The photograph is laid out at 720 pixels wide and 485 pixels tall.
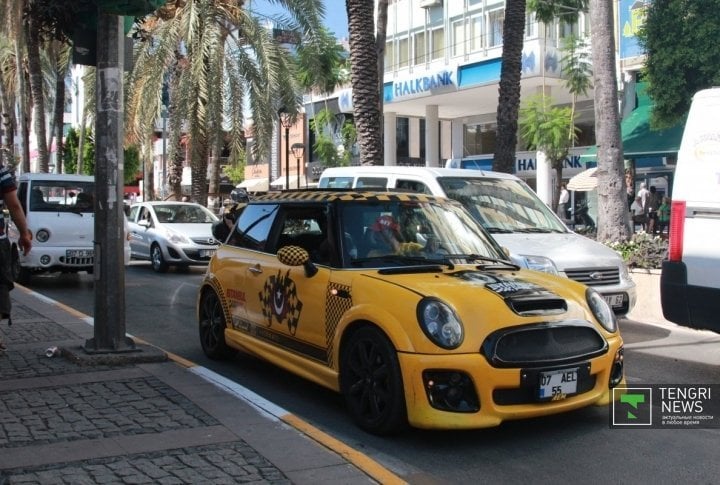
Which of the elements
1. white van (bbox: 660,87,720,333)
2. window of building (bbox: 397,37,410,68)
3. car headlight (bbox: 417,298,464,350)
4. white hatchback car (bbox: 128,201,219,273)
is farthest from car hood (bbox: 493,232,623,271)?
window of building (bbox: 397,37,410,68)

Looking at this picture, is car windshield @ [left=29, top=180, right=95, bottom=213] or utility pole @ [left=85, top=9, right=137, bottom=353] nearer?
utility pole @ [left=85, top=9, right=137, bottom=353]

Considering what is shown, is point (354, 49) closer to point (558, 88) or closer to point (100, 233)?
point (100, 233)

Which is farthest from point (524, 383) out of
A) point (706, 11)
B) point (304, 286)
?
point (706, 11)

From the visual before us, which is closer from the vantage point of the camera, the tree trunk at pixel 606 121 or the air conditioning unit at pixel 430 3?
the tree trunk at pixel 606 121

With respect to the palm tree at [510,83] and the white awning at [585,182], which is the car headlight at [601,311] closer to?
the palm tree at [510,83]

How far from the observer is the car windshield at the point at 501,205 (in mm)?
9508

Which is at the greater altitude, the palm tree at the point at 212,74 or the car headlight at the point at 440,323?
the palm tree at the point at 212,74

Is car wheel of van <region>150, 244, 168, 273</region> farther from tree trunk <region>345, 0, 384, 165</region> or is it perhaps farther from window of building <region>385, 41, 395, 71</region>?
window of building <region>385, 41, 395, 71</region>

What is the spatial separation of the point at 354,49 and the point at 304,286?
10.5 metres

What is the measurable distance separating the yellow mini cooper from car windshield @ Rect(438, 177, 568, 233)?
9.91 feet

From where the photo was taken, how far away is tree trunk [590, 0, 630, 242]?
1299 centimetres

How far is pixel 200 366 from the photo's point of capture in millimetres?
7074

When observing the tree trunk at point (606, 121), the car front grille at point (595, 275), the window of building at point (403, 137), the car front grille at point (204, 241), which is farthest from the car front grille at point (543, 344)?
the window of building at point (403, 137)

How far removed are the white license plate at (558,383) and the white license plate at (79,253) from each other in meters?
10.4
